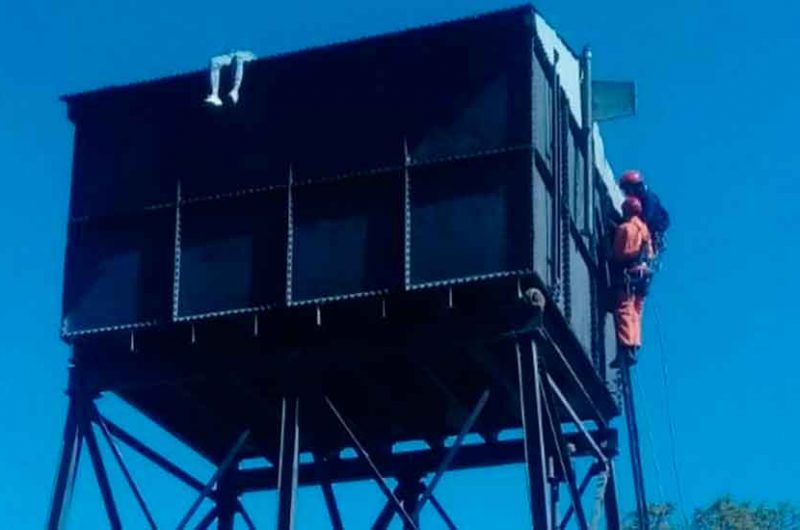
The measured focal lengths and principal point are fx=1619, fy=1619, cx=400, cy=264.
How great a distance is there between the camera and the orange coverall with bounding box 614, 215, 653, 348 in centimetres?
2056

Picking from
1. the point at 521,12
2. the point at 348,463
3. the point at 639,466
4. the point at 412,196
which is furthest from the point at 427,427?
the point at 521,12

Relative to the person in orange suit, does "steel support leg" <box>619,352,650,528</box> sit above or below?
below

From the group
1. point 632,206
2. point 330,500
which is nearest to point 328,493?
point 330,500

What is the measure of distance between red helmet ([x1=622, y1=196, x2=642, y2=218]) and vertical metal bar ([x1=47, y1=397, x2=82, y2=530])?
7.41 m

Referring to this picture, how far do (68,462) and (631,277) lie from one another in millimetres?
7316

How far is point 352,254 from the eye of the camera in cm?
1805

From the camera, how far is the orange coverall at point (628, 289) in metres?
20.6

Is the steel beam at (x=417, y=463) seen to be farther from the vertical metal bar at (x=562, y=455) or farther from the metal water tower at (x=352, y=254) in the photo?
the vertical metal bar at (x=562, y=455)

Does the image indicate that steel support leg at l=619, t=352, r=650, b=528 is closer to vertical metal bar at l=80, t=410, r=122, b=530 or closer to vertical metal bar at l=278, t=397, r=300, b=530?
vertical metal bar at l=278, t=397, r=300, b=530

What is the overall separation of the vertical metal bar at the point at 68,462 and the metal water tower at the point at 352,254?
0.03 metres

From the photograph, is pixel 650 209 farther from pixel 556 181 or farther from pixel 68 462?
pixel 68 462

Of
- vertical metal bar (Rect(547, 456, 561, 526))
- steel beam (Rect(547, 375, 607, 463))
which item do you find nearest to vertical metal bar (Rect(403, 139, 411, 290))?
steel beam (Rect(547, 375, 607, 463))

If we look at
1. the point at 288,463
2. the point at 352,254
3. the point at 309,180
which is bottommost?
the point at 288,463

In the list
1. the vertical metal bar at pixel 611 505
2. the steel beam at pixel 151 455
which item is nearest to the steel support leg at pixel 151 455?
the steel beam at pixel 151 455
